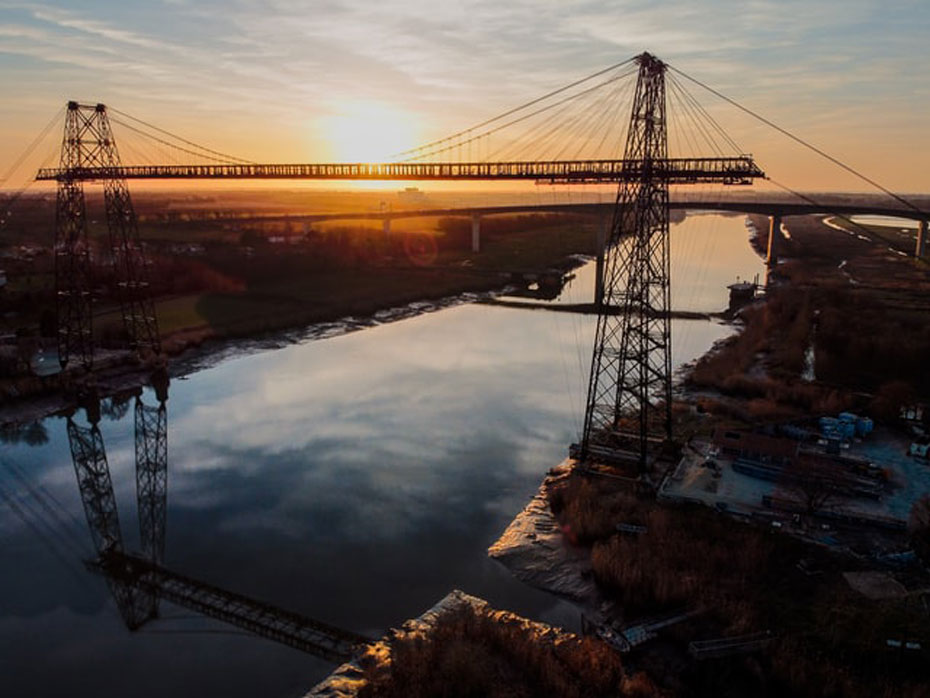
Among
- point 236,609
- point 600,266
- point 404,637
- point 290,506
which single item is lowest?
point 236,609

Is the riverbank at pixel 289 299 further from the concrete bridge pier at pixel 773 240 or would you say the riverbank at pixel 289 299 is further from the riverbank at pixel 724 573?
the riverbank at pixel 724 573

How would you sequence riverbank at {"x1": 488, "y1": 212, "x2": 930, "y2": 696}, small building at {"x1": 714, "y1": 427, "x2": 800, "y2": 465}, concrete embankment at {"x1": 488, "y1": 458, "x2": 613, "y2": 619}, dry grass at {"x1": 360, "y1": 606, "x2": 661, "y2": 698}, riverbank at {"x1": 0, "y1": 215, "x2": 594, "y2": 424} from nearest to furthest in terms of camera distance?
dry grass at {"x1": 360, "y1": 606, "x2": 661, "y2": 698}
riverbank at {"x1": 488, "y1": 212, "x2": 930, "y2": 696}
concrete embankment at {"x1": 488, "y1": 458, "x2": 613, "y2": 619}
small building at {"x1": 714, "y1": 427, "x2": 800, "y2": 465}
riverbank at {"x1": 0, "y1": 215, "x2": 594, "y2": 424}

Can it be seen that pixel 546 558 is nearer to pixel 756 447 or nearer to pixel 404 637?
pixel 404 637

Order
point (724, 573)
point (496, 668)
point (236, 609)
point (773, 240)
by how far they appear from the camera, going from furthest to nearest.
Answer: point (773, 240), point (236, 609), point (724, 573), point (496, 668)

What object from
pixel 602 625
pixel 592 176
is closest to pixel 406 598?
pixel 602 625

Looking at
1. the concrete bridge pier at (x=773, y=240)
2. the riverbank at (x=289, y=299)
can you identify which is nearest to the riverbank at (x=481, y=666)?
the riverbank at (x=289, y=299)

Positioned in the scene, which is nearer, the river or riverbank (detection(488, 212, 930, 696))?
riverbank (detection(488, 212, 930, 696))

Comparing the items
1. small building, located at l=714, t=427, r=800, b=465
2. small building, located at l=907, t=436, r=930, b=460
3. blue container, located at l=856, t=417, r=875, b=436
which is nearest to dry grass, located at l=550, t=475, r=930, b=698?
small building, located at l=714, t=427, r=800, b=465

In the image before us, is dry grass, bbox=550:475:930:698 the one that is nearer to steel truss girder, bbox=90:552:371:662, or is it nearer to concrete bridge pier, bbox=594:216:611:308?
steel truss girder, bbox=90:552:371:662

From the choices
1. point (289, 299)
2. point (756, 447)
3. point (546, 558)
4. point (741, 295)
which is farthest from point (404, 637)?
point (741, 295)
